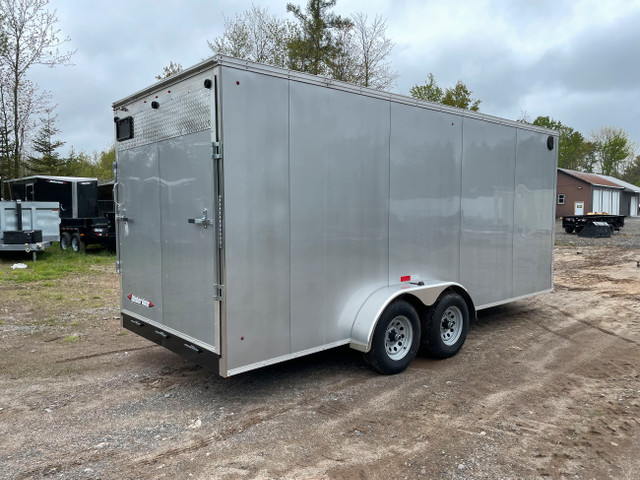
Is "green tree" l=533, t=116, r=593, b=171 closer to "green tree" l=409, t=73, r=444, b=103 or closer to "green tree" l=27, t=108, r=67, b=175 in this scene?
"green tree" l=409, t=73, r=444, b=103

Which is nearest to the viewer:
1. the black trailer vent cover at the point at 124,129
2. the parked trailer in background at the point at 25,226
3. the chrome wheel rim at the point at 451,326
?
the black trailer vent cover at the point at 124,129

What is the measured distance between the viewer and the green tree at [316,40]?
19750mm

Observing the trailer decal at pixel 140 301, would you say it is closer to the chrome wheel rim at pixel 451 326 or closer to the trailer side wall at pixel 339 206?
the trailer side wall at pixel 339 206

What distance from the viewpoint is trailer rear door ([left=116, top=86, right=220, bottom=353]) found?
404 centimetres

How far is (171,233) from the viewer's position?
453 centimetres

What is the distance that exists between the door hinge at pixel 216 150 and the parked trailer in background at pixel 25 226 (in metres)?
11.9

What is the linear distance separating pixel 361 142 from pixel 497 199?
8.83 feet

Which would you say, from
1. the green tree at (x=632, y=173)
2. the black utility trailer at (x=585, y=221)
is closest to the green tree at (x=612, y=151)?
the green tree at (x=632, y=173)

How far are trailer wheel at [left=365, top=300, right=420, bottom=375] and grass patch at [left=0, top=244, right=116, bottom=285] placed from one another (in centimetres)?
829

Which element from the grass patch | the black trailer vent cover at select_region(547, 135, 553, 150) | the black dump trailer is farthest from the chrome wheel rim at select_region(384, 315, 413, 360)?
the black dump trailer

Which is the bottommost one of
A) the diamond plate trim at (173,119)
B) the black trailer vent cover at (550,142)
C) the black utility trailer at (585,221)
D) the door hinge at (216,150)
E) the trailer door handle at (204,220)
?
the black utility trailer at (585,221)

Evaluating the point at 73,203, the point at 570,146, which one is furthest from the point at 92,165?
the point at 570,146

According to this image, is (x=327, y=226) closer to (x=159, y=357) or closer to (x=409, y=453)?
(x=409, y=453)

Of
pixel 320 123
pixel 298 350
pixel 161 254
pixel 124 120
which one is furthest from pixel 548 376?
pixel 124 120
